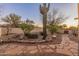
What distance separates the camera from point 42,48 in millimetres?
1862

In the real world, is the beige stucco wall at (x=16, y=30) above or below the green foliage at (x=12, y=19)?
below

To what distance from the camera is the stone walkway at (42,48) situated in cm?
185

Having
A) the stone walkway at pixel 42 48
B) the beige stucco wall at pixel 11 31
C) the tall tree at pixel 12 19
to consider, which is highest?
the tall tree at pixel 12 19

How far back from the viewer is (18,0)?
73.7 inches

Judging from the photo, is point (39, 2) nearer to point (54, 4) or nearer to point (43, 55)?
point (54, 4)

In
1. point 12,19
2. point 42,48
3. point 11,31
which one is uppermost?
point 12,19

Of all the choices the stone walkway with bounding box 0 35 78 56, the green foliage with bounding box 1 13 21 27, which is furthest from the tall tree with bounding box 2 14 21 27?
the stone walkway with bounding box 0 35 78 56

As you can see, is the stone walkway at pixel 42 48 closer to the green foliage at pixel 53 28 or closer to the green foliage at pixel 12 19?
the green foliage at pixel 53 28

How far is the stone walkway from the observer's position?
185 centimetres

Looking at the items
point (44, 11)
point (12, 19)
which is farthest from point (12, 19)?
point (44, 11)

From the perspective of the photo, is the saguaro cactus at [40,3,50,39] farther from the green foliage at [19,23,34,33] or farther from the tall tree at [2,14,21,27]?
the tall tree at [2,14,21,27]

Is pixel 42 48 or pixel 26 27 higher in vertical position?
pixel 26 27

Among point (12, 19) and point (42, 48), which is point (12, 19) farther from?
point (42, 48)

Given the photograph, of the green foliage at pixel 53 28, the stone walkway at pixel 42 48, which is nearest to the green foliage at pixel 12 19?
the stone walkway at pixel 42 48
